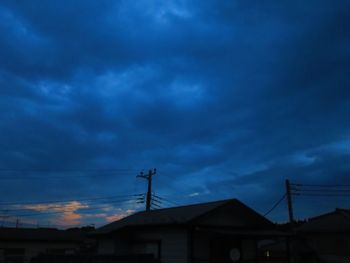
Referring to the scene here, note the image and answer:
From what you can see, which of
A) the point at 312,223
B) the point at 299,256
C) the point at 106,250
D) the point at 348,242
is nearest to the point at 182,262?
the point at 106,250

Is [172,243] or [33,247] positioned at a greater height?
[33,247]

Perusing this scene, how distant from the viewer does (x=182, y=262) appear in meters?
20.0

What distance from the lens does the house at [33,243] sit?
34.7 meters

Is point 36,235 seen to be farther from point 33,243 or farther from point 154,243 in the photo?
point 154,243

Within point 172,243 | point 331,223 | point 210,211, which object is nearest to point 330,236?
point 331,223

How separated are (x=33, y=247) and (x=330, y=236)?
1014 inches

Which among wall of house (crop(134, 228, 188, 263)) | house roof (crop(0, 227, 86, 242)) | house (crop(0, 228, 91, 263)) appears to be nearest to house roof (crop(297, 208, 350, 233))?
wall of house (crop(134, 228, 188, 263))

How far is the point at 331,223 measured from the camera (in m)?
30.8

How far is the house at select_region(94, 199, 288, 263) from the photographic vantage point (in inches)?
786

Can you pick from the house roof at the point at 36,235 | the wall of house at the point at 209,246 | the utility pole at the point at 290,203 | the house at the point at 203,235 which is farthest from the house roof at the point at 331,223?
the house roof at the point at 36,235

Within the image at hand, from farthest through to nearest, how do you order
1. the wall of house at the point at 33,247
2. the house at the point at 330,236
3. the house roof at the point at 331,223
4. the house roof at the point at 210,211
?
1. the wall of house at the point at 33,247
2. the house roof at the point at 331,223
3. the house at the point at 330,236
4. the house roof at the point at 210,211

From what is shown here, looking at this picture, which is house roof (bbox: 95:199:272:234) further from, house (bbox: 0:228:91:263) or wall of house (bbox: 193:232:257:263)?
house (bbox: 0:228:91:263)

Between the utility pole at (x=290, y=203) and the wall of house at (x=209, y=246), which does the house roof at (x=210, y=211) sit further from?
the utility pole at (x=290, y=203)

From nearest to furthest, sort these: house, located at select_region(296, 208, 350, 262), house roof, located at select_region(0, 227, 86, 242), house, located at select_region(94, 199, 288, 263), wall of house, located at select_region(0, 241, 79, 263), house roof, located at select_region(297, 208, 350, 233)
A: 1. house, located at select_region(94, 199, 288, 263)
2. house, located at select_region(296, 208, 350, 262)
3. house roof, located at select_region(297, 208, 350, 233)
4. wall of house, located at select_region(0, 241, 79, 263)
5. house roof, located at select_region(0, 227, 86, 242)
